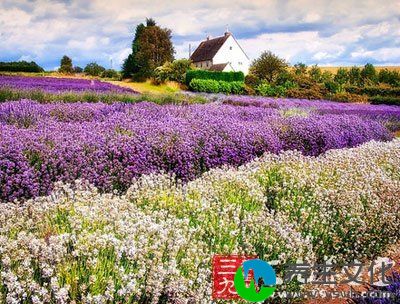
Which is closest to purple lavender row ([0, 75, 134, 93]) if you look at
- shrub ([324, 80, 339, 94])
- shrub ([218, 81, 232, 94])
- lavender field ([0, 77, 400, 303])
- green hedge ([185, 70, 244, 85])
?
lavender field ([0, 77, 400, 303])

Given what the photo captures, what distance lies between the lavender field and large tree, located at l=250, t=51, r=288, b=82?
33.2 meters

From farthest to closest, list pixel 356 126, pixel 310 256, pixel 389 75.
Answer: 1. pixel 389 75
2. pixel 356 126
3. pixel 310 256

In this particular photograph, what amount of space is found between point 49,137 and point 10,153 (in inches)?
30.5

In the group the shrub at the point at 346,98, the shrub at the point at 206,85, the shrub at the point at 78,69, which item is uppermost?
the shrub at the point at 78,69

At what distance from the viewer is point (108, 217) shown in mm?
3725

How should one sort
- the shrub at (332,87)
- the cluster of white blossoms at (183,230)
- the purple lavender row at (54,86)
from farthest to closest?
the shrub at (332,87), the purple lavender row at (54,86), the cluster of white blossoms at (183,230)

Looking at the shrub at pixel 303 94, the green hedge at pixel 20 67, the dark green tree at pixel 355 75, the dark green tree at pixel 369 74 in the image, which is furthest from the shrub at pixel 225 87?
the green hedge at pixel 20 67

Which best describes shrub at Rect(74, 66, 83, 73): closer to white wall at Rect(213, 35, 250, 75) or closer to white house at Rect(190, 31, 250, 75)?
white house at Rect(190, 31, 250, 75)

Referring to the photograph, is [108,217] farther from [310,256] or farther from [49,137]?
[49,137]

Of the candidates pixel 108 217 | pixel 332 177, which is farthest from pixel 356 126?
pixel 108 217
